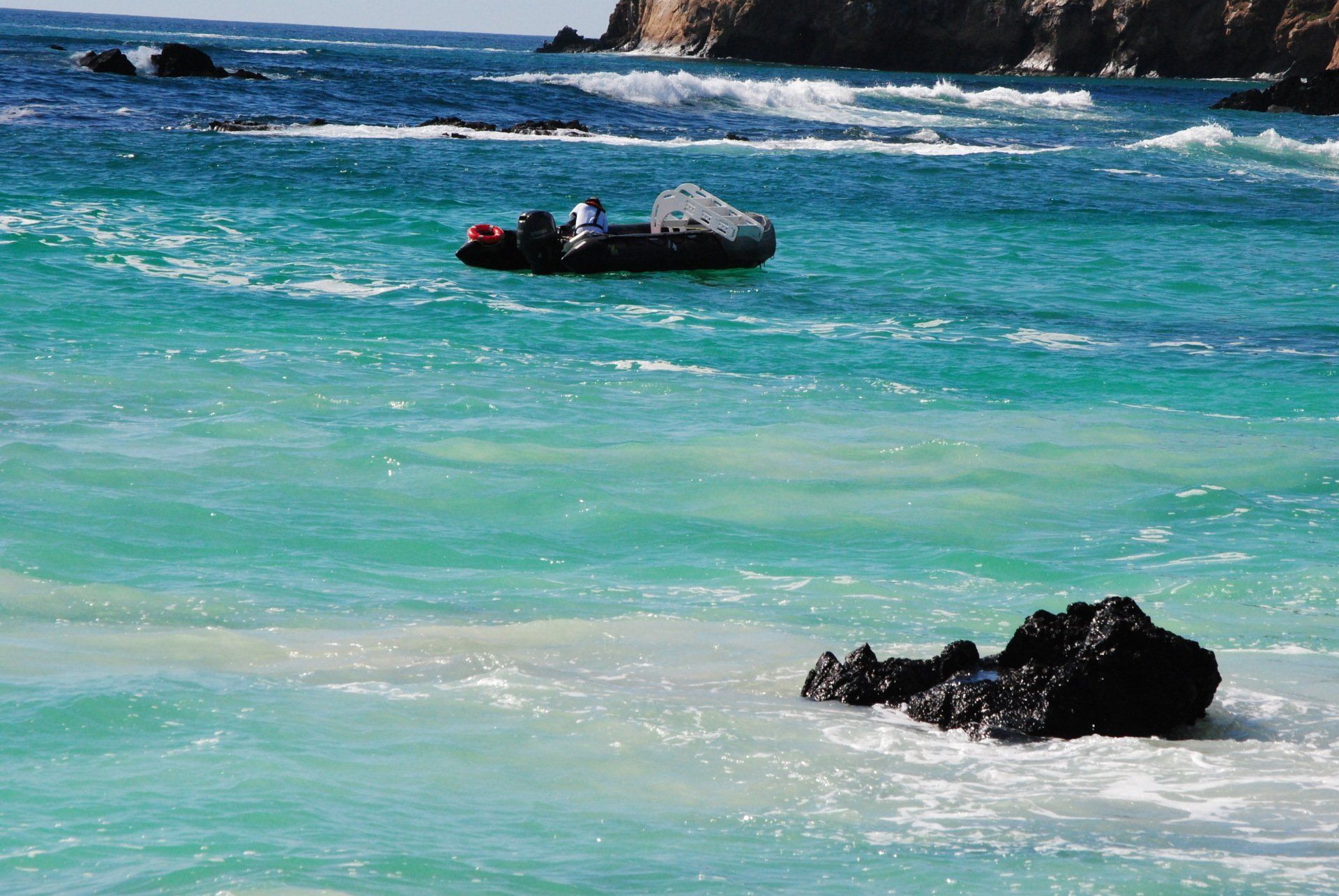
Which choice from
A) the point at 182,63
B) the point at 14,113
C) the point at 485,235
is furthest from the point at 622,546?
the point at 182,63

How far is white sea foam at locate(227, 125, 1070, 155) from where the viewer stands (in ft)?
115

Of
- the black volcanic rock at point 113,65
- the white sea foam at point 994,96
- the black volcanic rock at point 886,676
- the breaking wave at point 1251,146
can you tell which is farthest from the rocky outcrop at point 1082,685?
the white sea foam at point 994,96

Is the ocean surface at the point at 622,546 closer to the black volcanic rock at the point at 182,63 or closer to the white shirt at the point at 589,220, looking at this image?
the white shirt at the point at 589,220

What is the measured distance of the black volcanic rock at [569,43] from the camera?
127m

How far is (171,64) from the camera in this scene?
4800 cm

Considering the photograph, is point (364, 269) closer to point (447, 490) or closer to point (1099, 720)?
point (447, 490)

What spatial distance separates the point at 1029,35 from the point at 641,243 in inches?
3176

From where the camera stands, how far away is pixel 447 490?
10.0 metres

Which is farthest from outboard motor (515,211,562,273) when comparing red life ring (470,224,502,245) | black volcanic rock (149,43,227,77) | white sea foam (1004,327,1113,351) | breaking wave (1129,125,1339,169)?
black volcanic rock (149,43,227,77)

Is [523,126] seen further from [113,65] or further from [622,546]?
[622,546]

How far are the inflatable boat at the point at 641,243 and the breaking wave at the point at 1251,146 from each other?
25304mm

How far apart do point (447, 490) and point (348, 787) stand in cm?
470

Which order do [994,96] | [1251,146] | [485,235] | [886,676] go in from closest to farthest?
[886,676], [485,235], [1251,146], [994,96]

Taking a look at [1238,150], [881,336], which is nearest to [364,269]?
[881,336]
